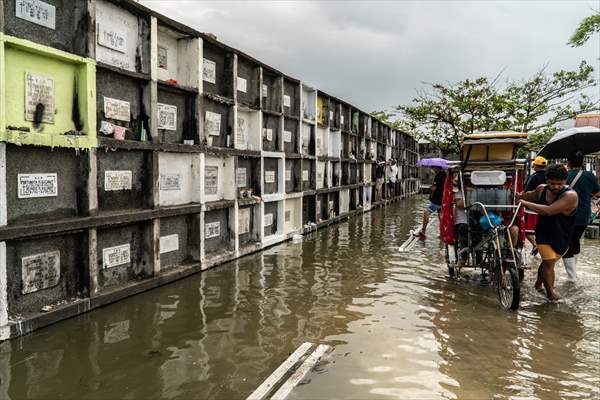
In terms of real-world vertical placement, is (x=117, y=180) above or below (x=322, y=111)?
below

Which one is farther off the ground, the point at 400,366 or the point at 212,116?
the point at 212,116

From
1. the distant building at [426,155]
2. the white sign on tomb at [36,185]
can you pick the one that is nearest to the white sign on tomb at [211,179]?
the white sign on tomb at [36,185]

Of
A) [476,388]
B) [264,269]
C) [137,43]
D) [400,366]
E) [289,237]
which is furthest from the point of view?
[289,237]

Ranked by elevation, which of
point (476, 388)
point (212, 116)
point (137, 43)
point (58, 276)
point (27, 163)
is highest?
point (137, 43)

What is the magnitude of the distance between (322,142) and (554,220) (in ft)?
25.7

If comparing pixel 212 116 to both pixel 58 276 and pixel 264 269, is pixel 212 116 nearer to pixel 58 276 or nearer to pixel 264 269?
pixel 264 269

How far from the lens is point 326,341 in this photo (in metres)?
4.08

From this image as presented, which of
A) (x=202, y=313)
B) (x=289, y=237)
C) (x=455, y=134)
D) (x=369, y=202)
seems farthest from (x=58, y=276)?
(x=455, y=134)

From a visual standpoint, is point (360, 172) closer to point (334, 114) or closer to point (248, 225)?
point (334, 114)

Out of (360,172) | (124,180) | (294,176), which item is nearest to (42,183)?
(124,180)

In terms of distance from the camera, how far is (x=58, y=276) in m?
4.55

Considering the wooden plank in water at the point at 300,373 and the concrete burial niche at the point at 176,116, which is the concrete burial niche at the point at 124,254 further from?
the wooden plank in water at the point at 300,373

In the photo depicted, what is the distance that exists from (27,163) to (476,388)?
4.35 metres

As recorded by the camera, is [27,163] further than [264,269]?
No
